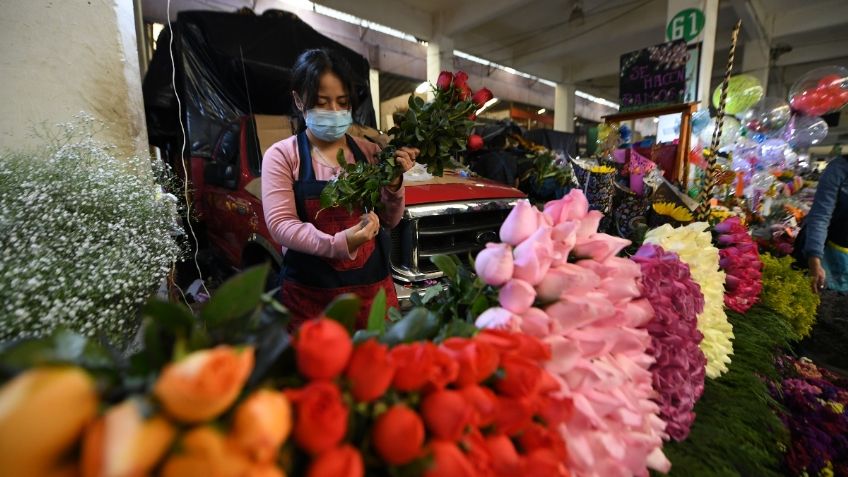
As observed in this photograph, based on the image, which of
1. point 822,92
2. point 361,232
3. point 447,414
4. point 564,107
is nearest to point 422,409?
point 447,414

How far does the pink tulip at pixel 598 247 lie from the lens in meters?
0.80

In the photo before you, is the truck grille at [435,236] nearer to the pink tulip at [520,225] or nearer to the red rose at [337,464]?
the pink tulip at [520,225]

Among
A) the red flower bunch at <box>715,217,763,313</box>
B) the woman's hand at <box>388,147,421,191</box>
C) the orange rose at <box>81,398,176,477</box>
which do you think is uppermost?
the woman's hand at <box>388,147,421,191</box>

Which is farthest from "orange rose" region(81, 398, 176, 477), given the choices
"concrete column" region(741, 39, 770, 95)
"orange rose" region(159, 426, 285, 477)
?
"concrete column" region(741, 39, 770, 95)

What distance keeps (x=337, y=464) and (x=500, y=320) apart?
34 centimetres

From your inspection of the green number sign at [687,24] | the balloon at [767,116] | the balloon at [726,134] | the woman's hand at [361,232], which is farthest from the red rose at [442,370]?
the green number sign at [687,24]

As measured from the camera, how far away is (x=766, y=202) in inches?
183

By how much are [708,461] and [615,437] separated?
0.37 meters

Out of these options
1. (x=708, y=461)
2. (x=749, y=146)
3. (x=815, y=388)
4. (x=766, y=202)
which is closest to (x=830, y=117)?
(x=749, y=146)

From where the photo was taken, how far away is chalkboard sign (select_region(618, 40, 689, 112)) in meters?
2.93

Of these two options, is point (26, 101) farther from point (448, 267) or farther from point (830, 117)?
point (830, 117)

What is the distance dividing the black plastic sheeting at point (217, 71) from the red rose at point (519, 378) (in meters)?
3.94

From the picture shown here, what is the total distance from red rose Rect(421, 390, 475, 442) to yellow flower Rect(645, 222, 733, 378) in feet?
3.27

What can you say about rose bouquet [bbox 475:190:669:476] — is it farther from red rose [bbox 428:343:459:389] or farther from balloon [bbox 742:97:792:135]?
balloon [bbox 742:97:792:135]
